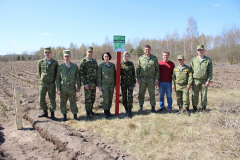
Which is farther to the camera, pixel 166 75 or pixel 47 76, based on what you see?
pixel 166 75

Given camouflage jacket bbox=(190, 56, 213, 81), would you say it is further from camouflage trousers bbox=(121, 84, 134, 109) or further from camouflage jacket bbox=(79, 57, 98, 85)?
camouflage jacket bbox=(79, 57, 98, 85)

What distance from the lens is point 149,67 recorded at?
5.37 m

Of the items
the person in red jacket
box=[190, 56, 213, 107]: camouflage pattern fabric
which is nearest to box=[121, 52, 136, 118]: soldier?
the person in red jacket

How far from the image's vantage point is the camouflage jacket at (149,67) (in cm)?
538

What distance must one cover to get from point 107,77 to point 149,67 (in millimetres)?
1305

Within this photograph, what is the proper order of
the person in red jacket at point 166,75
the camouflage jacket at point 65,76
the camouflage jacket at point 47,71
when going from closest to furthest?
1. the camouflage jacket at point 65,76
2. the camouflage jacket at point 47,71
3. the person in red jacket at point 166,75

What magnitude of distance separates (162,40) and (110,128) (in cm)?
4527

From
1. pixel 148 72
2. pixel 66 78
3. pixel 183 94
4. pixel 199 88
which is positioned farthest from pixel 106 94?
pixel 199 88

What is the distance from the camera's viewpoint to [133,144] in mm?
3680

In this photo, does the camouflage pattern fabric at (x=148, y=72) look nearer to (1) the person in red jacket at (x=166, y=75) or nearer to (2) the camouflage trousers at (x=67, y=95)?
(1) the person in red jacket at (x=166, y=75)

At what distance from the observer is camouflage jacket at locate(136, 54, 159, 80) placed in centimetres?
538

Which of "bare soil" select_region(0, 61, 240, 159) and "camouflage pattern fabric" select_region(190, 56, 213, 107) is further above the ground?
"camouflage pattern fabric" select_region(190, 56, 213, 107)

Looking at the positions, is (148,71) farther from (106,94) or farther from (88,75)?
(88,75)

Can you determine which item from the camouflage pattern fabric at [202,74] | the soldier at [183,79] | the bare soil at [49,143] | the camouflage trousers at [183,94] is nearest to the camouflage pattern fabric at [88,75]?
the bare soil at [49,143]
